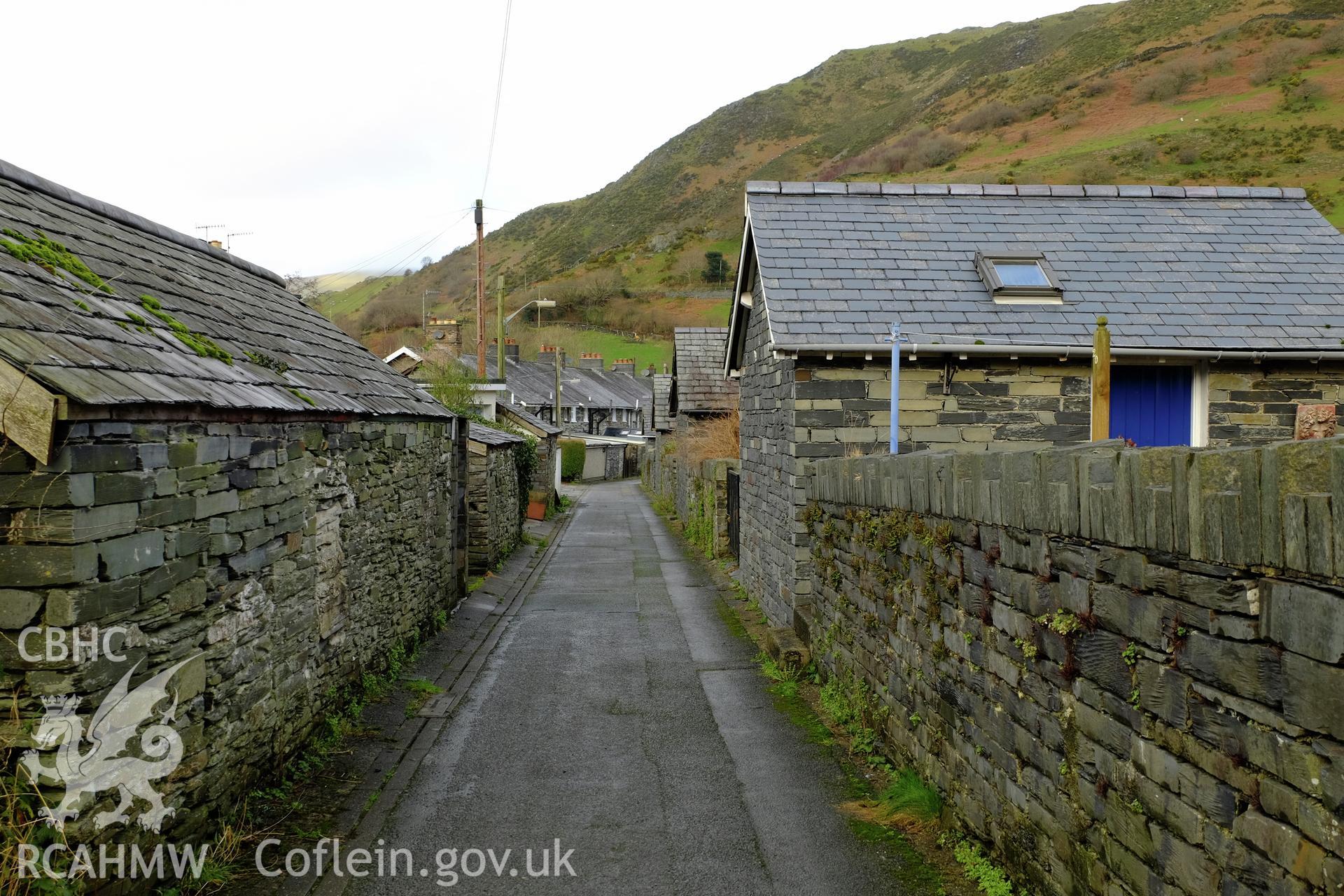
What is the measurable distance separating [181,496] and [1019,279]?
426 inches

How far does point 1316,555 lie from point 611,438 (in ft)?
197

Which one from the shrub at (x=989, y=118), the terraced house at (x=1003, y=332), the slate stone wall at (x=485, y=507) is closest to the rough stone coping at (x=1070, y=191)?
the terraced house at (x=1003, y=332)

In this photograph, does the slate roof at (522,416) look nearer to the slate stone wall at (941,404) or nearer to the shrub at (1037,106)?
the slate stone wall at (941,404)

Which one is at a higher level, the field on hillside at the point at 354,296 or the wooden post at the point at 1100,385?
the field on hillside at the point at 354,296

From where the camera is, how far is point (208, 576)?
5.36 m

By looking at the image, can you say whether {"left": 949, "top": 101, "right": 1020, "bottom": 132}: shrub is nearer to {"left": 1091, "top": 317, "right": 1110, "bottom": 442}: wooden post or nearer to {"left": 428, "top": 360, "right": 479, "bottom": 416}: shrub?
{"left": 428, "top": 360, "right": 479, "bottom": 416}: shrub

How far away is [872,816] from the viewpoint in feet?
20.3

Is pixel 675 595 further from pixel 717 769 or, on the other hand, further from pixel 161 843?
pixel 161 843

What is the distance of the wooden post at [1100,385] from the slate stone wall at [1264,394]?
463 cm

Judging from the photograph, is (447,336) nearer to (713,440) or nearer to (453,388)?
(453,388)

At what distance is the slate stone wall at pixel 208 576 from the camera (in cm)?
398

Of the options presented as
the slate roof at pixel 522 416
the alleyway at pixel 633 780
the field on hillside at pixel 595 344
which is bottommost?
the alleyway at pixel 633 780

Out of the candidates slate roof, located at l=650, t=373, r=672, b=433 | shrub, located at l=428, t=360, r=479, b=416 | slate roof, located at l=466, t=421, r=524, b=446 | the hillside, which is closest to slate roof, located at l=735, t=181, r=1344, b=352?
slate roof, located at l=466, t=421, r=524, b=446

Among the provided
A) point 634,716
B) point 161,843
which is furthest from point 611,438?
point 161,843
